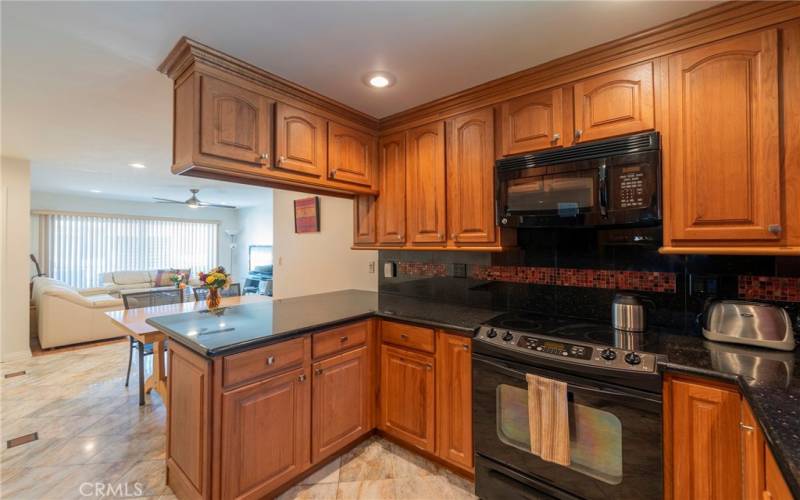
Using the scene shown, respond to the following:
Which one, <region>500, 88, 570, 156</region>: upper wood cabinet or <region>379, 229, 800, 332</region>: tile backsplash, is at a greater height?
<region>500, 88, 570, 156</region>: upper wood cabinet

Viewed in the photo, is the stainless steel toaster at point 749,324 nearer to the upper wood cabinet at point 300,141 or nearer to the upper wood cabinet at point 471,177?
the upper wood cabinet at point 471,177

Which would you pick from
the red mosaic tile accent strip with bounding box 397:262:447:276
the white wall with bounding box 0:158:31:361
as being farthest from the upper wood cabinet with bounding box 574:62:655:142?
the white wall with bounding box 0:158:31:361

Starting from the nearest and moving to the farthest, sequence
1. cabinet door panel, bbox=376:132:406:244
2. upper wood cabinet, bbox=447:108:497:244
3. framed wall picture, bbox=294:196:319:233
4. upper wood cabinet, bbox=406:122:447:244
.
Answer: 1. upper wood cabinet, bbox=447:108:497:244
2. upper wood cabinet, bbox=406:122:447:244
3. cabinet door panel, bbox=376:132:406:244
4. framed wall picture, bbox=294:196:319:233

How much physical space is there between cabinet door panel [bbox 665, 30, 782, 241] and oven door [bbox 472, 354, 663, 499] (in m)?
0.82

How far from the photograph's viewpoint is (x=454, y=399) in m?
1.95

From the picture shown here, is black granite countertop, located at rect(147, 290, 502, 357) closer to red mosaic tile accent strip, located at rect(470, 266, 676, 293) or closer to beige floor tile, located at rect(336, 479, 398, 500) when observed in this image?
red mosaic tile accent strip, located at rect(470, 266, 676, 293)

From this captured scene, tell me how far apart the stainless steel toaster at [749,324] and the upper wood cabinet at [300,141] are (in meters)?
2.26

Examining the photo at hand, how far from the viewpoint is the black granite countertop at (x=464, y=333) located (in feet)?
3.11

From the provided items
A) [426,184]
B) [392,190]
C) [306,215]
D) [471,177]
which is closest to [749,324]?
[471,177]

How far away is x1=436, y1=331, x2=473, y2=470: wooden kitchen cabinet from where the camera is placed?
1902mm

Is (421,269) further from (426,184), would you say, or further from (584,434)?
(584,434)

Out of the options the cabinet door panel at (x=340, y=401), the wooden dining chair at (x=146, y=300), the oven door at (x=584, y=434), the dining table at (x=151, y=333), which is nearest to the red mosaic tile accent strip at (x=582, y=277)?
the oven door at (x=584, y=434)

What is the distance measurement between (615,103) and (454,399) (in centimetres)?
179

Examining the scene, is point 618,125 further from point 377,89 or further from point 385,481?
point 385,481
